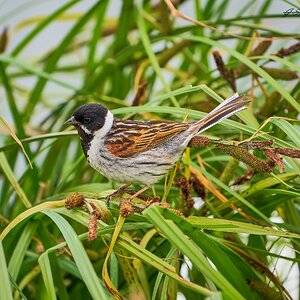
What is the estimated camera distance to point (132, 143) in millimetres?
2486

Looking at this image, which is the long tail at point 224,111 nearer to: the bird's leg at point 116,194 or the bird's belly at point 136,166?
the bird's belly at point 136,166

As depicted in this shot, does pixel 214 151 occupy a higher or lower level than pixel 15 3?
lower

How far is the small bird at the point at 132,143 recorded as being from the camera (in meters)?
2.40

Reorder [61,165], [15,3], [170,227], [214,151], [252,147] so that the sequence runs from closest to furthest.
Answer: [170,227] → [252,147] → [214,151] → [61,165] → [15,3]

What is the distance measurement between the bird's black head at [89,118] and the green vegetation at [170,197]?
58 millimetres

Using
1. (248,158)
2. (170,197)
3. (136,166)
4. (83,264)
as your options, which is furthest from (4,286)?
(170,197)

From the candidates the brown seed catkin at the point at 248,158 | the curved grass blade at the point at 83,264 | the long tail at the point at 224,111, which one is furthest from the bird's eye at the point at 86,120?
the brown seed catkin at the point at 248,158

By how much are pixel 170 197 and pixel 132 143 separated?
0.94 ft

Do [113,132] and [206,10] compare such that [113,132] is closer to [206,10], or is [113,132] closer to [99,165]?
[99,165]

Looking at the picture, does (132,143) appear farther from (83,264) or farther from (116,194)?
(83,264)

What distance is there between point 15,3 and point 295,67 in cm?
385

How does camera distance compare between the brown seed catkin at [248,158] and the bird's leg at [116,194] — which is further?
the bird's leg at [116,194]

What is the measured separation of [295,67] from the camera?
244 centimetres

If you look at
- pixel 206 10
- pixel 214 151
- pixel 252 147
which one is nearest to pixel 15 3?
pixel 206 10
